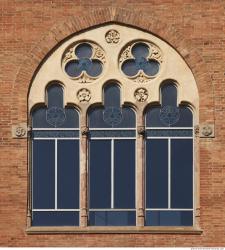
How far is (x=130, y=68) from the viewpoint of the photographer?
3145 cm

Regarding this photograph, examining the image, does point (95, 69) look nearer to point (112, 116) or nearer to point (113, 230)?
point (112, 116)

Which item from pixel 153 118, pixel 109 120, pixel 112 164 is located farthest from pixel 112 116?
pixel 112 164

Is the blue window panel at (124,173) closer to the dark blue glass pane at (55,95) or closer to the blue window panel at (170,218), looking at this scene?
the blue window panel at (170,218)

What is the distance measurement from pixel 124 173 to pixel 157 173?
739mm

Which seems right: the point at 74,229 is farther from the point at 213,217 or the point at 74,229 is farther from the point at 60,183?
the point at 213,217

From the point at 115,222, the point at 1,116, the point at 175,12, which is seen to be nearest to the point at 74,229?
the point at 115,222

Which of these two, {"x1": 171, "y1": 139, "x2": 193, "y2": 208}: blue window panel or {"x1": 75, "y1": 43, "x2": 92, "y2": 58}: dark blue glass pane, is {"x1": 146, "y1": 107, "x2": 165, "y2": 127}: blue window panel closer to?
{"x1": 171, "y1": 139, "x2": 193, "y2": 208}: blue window panel

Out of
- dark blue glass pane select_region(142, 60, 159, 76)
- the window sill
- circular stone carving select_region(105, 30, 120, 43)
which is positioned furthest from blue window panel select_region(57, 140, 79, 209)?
circular stone carving select_region(105, 30, 120, 43)

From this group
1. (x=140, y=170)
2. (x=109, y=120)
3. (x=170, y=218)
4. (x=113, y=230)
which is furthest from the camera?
(x=109, y=120)

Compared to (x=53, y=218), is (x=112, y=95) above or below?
above

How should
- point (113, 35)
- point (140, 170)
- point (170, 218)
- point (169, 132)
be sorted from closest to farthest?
point (170, 218) → point (140, 170) → point (169, 132) → point (113, 35)

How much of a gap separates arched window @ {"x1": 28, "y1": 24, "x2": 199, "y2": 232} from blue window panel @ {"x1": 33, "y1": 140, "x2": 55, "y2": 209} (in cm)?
2

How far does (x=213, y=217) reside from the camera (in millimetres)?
30406

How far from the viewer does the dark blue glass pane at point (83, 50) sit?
1240 inches
